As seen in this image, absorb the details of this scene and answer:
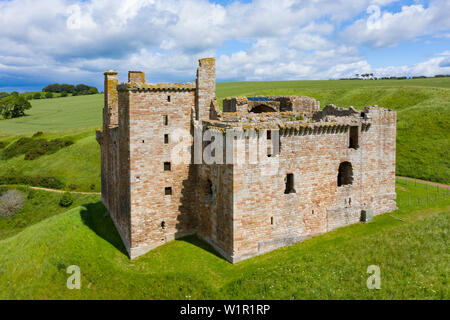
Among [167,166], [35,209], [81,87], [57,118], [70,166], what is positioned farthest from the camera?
[81,87]

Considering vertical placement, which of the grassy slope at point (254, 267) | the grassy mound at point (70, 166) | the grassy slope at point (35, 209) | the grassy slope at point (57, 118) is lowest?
the grassy slope at point (35, 209)

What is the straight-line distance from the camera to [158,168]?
24062mm

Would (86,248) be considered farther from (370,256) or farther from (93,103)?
(93,103)

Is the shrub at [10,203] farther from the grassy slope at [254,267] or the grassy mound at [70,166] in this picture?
the grassy slope at [254,267]

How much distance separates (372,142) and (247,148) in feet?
36.9

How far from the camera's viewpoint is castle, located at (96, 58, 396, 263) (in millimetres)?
21422

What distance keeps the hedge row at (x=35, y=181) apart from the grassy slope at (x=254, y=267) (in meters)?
23.0

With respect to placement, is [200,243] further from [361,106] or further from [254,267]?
[361,106]

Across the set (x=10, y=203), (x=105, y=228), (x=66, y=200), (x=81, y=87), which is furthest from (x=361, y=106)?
(x=81, y=87)

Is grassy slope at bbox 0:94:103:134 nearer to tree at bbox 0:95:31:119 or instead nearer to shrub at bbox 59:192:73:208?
tree at bbox 0:95:31:119

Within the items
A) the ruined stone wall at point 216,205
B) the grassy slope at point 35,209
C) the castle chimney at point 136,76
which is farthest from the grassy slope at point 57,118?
the ruined stone wall at point 216,205

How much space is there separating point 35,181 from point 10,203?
6.15 m

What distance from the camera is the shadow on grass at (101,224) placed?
86.2ft

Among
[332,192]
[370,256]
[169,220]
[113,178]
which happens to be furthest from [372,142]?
[113,178]
